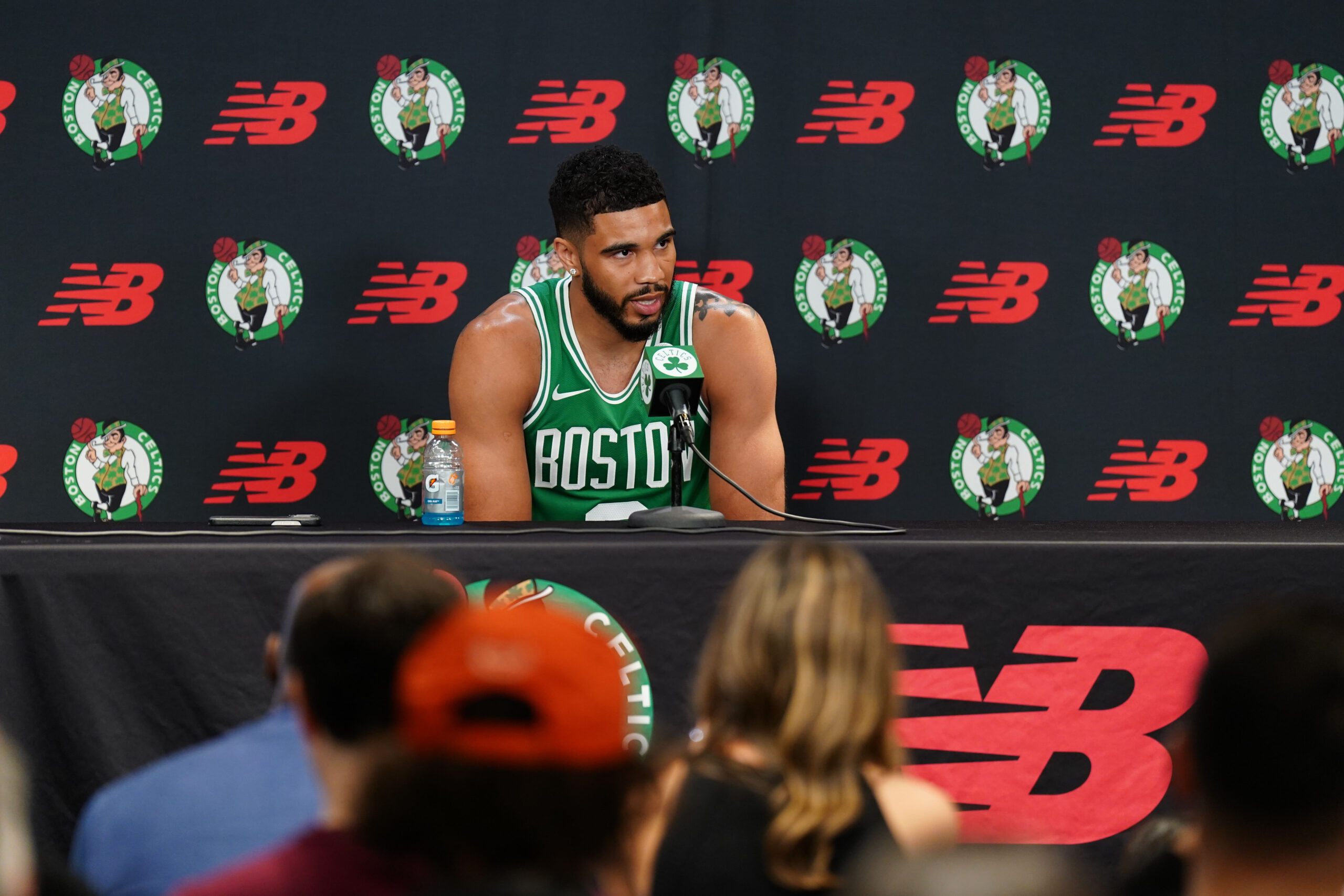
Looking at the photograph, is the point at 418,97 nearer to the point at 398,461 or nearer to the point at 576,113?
the point at 576,113

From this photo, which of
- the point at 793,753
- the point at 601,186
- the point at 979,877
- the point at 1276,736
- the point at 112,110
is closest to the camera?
the point at 979,877

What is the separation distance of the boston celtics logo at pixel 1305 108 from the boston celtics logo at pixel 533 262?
2043 mm

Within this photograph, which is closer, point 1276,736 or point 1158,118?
point 1276,736

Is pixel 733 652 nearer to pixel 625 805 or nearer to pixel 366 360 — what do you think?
pixel 625 805

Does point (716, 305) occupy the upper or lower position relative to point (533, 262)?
lower

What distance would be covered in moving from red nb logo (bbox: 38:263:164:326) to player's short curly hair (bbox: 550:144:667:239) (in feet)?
3.96

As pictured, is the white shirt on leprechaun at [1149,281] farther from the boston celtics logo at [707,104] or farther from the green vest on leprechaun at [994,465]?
the boston celtics logo at [707,104]

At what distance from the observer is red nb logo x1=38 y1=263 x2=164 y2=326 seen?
3170mm

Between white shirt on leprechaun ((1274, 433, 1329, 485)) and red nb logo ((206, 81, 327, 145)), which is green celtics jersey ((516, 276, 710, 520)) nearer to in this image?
red nb logo ((206, 81, 327, 145))

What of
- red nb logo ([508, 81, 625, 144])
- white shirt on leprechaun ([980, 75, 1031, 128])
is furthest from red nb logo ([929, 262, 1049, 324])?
red nb logo ([508, 81, 625, 144])

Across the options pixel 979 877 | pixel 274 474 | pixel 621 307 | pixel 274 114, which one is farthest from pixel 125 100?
pixel 979 877

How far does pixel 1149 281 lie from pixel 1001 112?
24.8 inches

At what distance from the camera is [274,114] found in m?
3.16

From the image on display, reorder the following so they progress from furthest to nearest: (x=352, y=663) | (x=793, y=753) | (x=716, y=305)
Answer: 1. (x=716, y=305)
2. (x=793, y=753)
3. (x=352, y=663)
